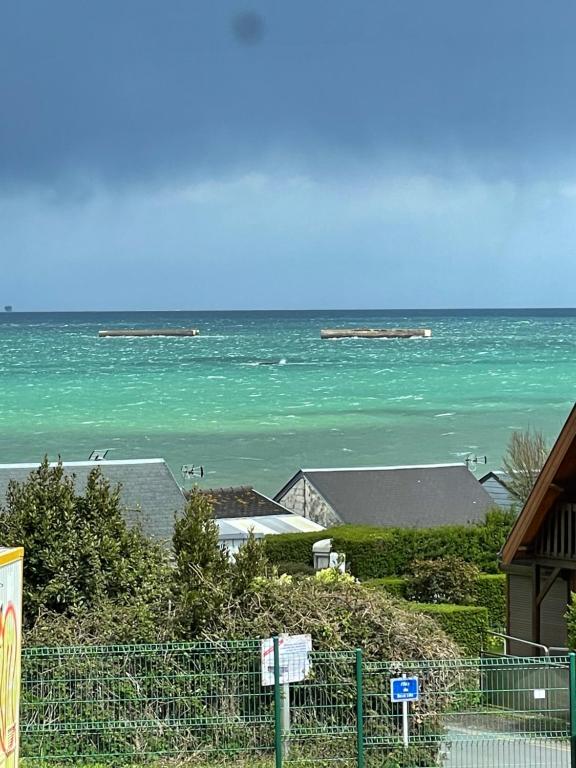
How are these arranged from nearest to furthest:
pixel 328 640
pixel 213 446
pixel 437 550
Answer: pixel 328 640, pixel 437 550, pixel 213 446

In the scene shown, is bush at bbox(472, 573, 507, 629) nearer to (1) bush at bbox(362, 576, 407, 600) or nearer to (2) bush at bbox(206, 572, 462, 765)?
(1) bush at bbox(362, 576, 407, 600)

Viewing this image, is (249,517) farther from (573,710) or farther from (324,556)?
(573,710)

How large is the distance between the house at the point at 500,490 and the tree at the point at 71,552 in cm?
3225

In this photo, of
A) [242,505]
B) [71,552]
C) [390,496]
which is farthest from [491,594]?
[71,552]

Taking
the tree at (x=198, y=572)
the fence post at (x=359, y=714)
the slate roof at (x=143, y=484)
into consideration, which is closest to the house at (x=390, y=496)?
the slate roof at (x=143, y=484)

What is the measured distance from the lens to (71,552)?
2209 centimetres

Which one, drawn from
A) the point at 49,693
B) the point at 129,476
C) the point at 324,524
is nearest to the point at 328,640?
the point at 49,693

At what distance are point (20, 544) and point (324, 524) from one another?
30.9m

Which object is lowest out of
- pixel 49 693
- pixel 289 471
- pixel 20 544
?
pixel 49 693

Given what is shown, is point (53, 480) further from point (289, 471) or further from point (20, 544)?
point (289, 471)

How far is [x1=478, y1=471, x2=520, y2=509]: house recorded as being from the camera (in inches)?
2142

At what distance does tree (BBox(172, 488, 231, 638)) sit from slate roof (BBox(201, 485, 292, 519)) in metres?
28.2

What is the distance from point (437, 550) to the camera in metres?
40.9

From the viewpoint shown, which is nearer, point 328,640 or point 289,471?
point 328,640
